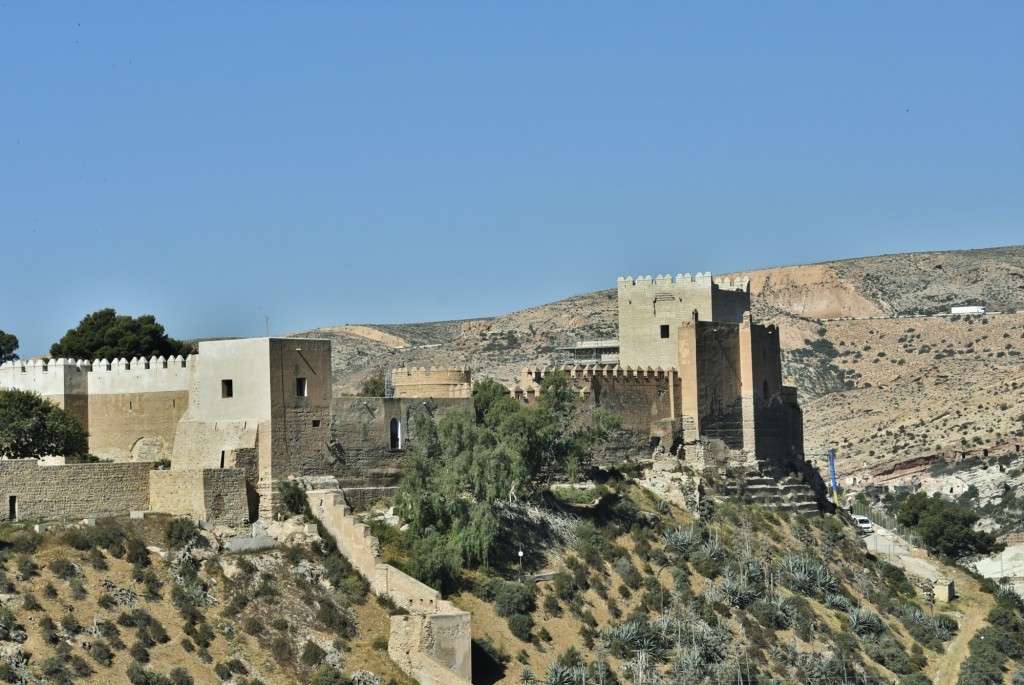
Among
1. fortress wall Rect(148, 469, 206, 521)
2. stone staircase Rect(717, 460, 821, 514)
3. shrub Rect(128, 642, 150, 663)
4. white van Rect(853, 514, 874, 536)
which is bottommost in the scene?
shrub Rect(128, 642, 150, 663)

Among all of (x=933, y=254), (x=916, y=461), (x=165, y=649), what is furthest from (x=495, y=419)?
(x=933, y=254)

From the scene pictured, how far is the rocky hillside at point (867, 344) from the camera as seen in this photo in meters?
99.6

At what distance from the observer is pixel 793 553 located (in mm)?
51500

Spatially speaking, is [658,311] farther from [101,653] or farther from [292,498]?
[101,653]

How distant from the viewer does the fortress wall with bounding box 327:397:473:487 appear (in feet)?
142

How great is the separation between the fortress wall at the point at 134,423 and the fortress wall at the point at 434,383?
7399 mm

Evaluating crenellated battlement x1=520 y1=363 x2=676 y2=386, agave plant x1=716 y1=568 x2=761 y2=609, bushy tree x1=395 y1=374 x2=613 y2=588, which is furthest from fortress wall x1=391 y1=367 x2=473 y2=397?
agave plant x1=716 y1=568 x2=761 y2=609

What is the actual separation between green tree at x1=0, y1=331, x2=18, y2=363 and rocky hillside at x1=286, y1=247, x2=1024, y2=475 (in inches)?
1097

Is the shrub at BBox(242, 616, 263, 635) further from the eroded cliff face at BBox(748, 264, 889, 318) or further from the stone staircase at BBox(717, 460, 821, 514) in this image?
the eroded cliff face at BBox(748, 264, 889, 318)

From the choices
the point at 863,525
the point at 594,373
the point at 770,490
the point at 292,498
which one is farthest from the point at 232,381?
the point at 863,525

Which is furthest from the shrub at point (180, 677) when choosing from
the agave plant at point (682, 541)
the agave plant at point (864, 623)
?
the agave plant at point (864, 623)

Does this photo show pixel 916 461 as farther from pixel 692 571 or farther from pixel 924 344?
pixel 692 571

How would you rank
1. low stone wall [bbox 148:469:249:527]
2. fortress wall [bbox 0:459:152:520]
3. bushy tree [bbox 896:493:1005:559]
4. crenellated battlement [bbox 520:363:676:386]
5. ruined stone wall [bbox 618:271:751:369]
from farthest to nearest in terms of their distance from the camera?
1. bushy tree [bbox 896:493:1005:559]
2. ruined stone wall [bbox 618:271:751:369]
3. crenellated battlement [bbox 520:363:676:386]
4. low stone wall [bbox 148:469:249:527]
5. fortress wall [bbox 0:459:152:520]

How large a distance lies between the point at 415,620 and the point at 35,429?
10426 millimetres
